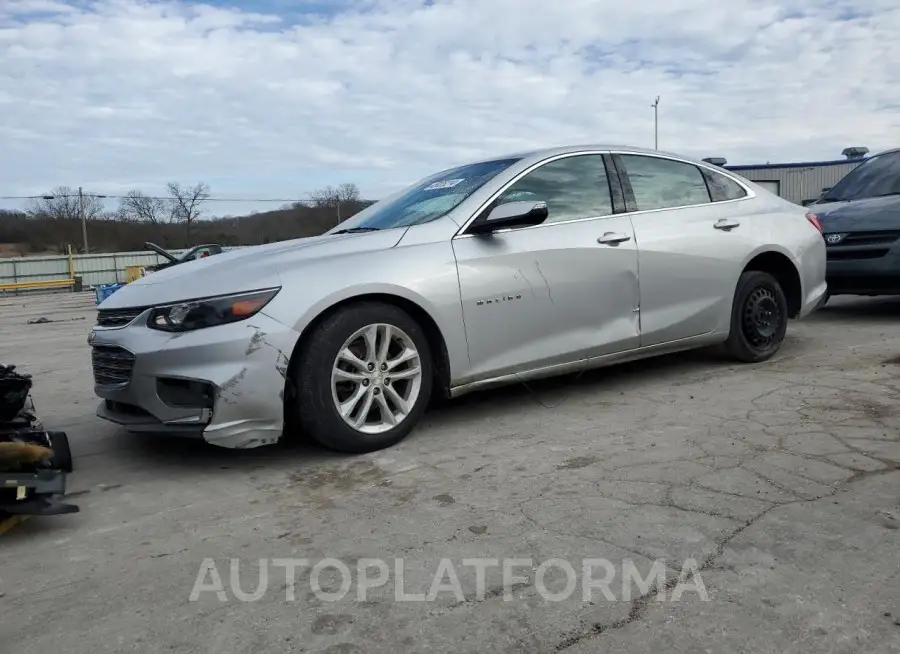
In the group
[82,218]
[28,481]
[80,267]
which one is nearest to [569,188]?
[28,481]

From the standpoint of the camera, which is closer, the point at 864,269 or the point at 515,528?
the point at 515,528

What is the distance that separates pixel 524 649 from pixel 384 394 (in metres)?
1.90

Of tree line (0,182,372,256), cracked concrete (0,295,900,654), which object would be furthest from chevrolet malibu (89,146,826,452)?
tree line (0,182,372,256)

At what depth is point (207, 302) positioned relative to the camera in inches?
136

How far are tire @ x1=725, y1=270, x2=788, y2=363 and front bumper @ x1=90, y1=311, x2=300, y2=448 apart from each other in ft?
A: 10.8

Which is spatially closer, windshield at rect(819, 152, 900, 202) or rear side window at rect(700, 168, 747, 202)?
rear side window at rect(700, 168, 747, 202)

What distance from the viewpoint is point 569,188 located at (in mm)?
4574

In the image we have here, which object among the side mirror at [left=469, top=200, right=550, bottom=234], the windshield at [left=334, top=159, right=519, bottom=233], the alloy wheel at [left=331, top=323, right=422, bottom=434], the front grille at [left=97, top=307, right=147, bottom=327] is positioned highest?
the windshield at [left=334, top=159, right=519, bottom=233]

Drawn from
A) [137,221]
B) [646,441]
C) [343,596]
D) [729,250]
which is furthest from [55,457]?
[137,221]

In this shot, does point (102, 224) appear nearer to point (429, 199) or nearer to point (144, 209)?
point (144, 209)

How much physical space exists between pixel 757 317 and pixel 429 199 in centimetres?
258

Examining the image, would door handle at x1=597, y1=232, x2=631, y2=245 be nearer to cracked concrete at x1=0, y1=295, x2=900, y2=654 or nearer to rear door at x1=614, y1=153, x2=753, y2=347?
rear door at x1=614, y1=153, x2=753, y2=347

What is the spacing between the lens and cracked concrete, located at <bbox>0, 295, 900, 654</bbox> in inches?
83.6

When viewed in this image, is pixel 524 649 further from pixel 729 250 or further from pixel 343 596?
pixel 729 250
